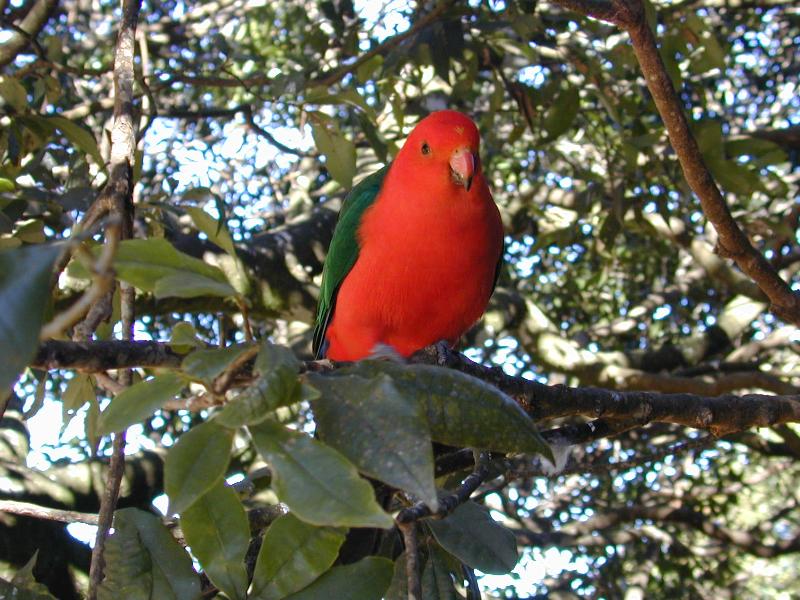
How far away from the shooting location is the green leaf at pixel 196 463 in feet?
2.59

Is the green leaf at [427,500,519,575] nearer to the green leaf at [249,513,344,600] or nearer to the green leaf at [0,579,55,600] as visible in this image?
the green leaf at [249,513,344,600]

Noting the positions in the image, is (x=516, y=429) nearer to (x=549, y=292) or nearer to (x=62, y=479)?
(x=62, y=479)

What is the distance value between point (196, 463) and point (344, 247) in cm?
196

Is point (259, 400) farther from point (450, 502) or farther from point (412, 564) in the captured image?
point (450, 502)

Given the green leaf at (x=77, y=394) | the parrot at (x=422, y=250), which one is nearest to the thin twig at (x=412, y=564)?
the green leaf at (x=77, y=394)

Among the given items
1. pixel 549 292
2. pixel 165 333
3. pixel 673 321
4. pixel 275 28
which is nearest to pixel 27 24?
pixel 165 333

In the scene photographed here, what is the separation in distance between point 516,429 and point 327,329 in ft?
7.05

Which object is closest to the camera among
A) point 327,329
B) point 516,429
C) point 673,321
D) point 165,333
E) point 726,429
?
point 516,429

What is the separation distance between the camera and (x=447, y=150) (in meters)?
2.59

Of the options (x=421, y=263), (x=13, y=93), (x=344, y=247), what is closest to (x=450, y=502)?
(x=421, y=263)

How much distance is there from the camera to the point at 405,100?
4.36 m

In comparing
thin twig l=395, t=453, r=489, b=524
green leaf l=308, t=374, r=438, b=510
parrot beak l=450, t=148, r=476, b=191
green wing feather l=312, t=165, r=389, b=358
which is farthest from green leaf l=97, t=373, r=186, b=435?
green wing feather l=312, t=165, r=389, b=358

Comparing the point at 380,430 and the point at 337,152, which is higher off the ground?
the point at 337,152

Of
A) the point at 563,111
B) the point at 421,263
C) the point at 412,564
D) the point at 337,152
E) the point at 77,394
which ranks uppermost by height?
the point at 563,111
